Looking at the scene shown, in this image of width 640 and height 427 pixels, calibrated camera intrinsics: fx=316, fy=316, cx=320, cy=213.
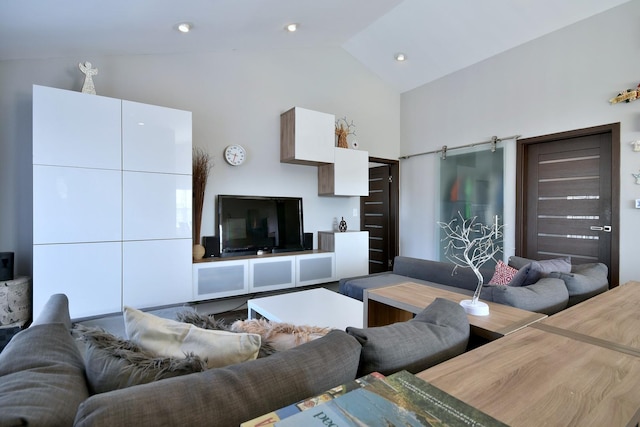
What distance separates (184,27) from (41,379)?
10.2 ft

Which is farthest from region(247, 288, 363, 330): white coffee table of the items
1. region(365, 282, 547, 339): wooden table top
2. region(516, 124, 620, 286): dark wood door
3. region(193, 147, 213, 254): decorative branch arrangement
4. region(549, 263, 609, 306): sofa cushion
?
region(516, 124, 620, 286): dark wood door

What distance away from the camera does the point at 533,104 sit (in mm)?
3758

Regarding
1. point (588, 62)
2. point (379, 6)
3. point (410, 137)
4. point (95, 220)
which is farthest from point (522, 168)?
point (95, 220)

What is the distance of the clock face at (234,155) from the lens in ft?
12.2

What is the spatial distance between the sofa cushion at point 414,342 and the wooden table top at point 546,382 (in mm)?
80

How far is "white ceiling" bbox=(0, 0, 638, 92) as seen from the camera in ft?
8.05

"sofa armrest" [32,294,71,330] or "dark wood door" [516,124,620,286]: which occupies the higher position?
"dark wood door" [516,124,620,286]

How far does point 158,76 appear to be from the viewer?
133 inches

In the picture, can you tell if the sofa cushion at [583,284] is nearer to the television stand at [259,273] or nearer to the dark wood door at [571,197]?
the dark wood door at [571,197]

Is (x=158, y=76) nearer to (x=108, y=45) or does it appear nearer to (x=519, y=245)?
(x=108, y=45)

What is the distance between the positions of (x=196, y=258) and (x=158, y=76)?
1.99 metres

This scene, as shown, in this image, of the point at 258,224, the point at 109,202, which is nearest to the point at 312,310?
the point at 258,224

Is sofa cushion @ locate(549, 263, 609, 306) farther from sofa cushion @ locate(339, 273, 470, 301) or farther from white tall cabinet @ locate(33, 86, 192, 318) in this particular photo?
white tall cabinet @ locate(33, 86, 192, 318)

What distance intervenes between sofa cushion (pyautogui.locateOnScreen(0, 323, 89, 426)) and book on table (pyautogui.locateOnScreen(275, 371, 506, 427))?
0.48 meters
